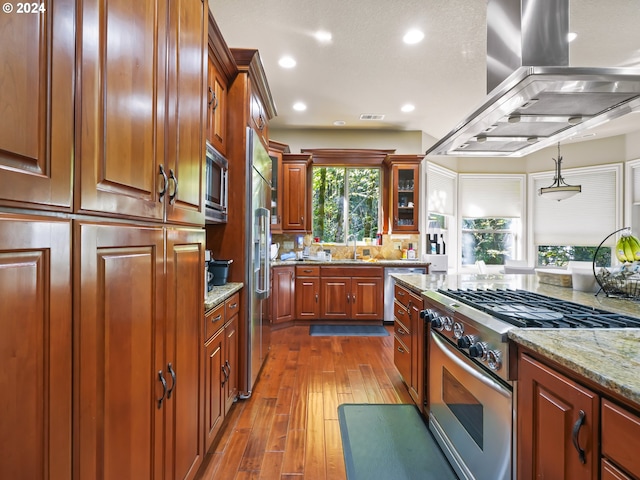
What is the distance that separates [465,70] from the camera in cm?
342

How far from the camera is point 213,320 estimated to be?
69.6 inches

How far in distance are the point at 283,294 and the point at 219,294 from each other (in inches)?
103

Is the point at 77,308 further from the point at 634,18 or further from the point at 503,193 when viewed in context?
the point at 503,193

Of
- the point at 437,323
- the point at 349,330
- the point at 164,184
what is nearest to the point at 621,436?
the point at 437,323

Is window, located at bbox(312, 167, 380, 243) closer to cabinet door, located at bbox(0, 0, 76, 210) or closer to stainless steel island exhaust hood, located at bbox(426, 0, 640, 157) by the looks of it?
stainless steel island exhaust hood, located at bbox(426, 0, 640, 157)

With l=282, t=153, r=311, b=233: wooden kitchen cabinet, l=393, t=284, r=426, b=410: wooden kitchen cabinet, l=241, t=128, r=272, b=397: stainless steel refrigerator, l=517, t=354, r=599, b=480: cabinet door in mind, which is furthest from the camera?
l=282, t=153, r=311, b=233: wooden kitchen cabinet

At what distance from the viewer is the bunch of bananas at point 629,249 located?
5.93 ft

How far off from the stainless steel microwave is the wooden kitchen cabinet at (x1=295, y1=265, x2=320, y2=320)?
2391mm

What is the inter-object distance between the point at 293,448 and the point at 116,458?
4.08 feet

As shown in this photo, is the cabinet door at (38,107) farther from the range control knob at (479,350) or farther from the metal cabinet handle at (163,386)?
the range control knob at (479,350)

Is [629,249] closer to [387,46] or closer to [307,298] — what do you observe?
[387,46]

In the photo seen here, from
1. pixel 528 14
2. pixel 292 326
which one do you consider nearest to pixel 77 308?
pixel 528 14

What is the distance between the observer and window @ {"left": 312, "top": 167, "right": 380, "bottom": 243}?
5371 mm

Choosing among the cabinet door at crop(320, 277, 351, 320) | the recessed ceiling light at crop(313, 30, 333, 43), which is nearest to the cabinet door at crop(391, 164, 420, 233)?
the cabinet door at crop(320, 277, 351, 320)
